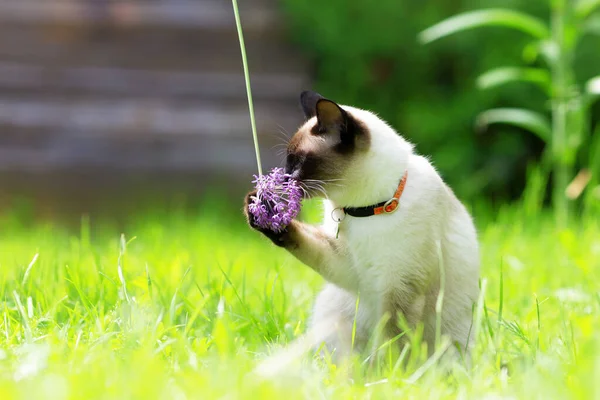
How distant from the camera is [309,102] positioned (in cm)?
223

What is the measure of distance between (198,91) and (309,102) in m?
2.96

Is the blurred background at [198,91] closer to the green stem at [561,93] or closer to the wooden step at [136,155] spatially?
the wooden step at [136,155]

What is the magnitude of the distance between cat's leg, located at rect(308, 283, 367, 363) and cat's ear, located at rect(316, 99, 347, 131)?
1.48 feet

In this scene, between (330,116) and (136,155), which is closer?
(330,116)

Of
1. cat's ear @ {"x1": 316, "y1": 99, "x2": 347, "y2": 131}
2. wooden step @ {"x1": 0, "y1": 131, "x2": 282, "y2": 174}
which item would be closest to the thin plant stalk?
cat's ear @ {"x1": 316, "y1": 99, "x2": 347, "y2": 131}

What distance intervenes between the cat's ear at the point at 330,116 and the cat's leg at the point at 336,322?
45 cm

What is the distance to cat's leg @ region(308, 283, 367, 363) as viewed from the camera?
2.00m

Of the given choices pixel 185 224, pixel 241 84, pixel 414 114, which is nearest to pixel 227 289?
pixel 185 224

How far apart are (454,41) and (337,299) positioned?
3022 millimetres

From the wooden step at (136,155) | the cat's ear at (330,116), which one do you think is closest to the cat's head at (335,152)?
the cat's ear at (330,116)

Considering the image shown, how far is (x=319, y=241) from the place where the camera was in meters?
2.00

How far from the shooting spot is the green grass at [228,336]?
1354 millimetres

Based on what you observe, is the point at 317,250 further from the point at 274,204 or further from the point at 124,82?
the point at 124,82

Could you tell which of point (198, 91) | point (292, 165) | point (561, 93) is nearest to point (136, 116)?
point (198, 91)
